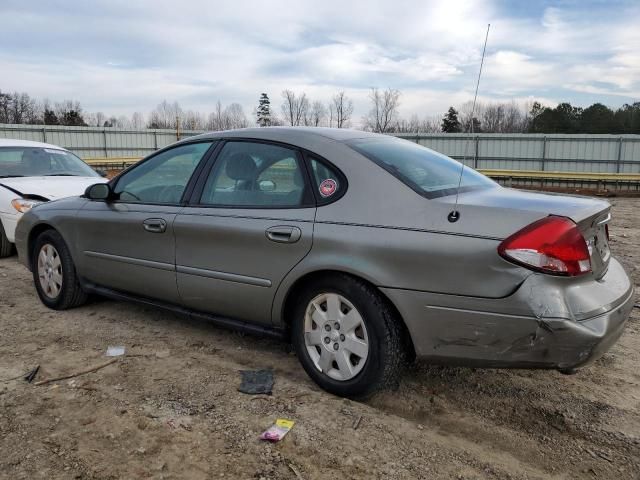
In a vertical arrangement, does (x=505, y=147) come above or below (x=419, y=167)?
above

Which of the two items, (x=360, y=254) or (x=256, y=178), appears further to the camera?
(x=256, y=178)

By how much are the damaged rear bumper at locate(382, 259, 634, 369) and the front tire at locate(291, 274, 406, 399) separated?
0.13 meters

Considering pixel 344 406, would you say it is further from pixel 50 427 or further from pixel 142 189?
pixel 142 189

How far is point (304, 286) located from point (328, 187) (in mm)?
611

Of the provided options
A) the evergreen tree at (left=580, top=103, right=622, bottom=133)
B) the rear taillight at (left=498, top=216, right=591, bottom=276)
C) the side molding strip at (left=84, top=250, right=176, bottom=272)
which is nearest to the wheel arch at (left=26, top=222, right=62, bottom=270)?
the side molding strip at (left=84, top=250, right=176, bottom=272)

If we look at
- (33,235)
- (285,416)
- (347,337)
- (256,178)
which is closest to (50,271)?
(33,235)

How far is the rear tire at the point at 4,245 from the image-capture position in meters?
6.95

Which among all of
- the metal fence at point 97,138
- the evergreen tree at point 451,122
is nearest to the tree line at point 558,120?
the evergreen tree at point 451,122

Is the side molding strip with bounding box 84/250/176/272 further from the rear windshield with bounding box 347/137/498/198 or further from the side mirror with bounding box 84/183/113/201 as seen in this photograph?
the rear windshield with bounding box 347/137/498/198

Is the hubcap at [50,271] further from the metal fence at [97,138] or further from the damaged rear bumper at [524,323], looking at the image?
the metal fence at [97,138]

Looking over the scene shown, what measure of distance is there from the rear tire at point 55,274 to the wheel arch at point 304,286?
7.68 feet

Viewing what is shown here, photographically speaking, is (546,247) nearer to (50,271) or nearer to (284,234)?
(284,234)

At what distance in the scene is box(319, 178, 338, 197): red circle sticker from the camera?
313 cm

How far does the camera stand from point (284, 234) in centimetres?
319
